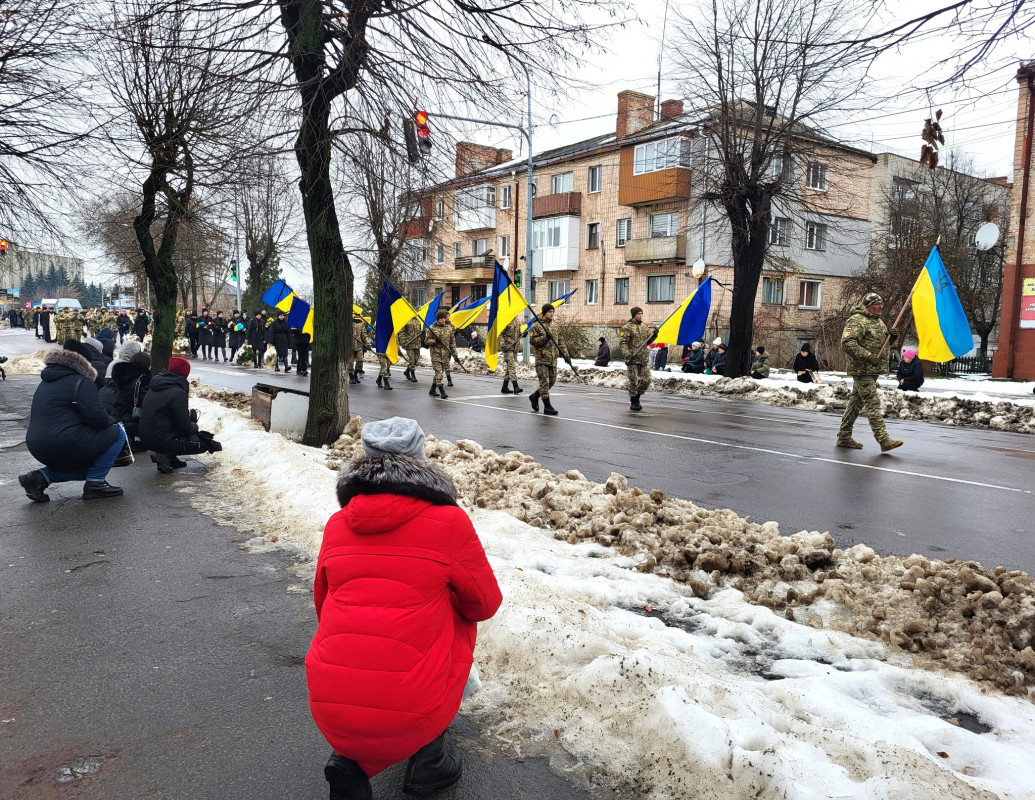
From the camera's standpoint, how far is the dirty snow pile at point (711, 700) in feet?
9.20

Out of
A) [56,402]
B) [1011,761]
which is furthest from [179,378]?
[1011,761]

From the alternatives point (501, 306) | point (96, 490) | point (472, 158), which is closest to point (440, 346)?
point (501, 306)

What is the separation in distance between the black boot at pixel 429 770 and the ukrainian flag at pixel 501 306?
12558 mm

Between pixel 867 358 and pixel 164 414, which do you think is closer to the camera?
pixel 164 414

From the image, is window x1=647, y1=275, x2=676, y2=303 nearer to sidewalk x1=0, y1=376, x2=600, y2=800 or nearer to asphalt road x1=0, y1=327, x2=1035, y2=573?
asphalt road x1=0, y1=327, x2=1035, y2=573

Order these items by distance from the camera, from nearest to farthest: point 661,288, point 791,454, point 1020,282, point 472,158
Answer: point 472,158 → point 791,454 → point 1020,282 → point 661,288

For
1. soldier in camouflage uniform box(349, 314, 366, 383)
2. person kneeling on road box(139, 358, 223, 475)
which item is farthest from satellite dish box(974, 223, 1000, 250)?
person kneeling on road box(139, 358, 223, 475)

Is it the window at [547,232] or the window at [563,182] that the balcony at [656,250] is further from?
the window at [563,182]

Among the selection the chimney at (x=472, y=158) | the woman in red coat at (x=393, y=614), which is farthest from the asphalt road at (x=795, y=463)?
the woman in red coat at (x=393, y=614)

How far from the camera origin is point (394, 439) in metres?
2.82

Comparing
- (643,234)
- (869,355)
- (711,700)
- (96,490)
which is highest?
(643,234)

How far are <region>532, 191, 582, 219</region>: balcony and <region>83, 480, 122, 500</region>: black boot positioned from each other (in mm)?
39141

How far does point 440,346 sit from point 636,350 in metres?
5.09

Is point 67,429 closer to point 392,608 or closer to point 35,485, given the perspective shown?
point 35,485
